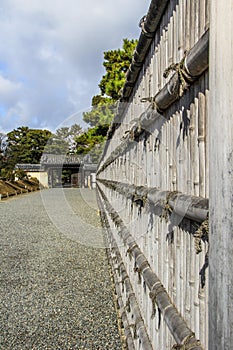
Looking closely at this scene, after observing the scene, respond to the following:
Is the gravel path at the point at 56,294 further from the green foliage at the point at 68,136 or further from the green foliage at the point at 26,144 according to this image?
the green foliage at the point at 26,144

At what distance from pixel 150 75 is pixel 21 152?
168 ft

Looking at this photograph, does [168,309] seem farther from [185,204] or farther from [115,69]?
[115,69]

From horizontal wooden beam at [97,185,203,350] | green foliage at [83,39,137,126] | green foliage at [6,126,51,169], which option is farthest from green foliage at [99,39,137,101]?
green foliage at [6,126,51,169]

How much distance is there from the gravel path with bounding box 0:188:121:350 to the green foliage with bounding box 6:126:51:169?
43179 mm

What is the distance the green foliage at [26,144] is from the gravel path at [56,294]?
4318 cm

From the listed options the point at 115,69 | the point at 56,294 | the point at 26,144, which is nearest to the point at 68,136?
the point at 115,69

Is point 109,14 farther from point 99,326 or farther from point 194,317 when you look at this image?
point 194,317

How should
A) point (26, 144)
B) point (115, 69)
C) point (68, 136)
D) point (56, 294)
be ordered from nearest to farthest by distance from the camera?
point (56, 294)
point (115, 69)
point (68, 136)
point (26, 144)

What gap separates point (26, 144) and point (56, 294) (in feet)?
165

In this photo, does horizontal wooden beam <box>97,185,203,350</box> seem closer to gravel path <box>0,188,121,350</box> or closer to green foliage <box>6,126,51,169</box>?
gravel path <box>0,188,121,350</box>

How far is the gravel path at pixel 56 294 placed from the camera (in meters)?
3.17

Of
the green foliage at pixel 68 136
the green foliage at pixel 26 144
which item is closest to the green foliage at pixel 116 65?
the green foliage at pixel 68 136

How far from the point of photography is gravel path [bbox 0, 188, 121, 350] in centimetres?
317

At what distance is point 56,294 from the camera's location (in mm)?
4434
